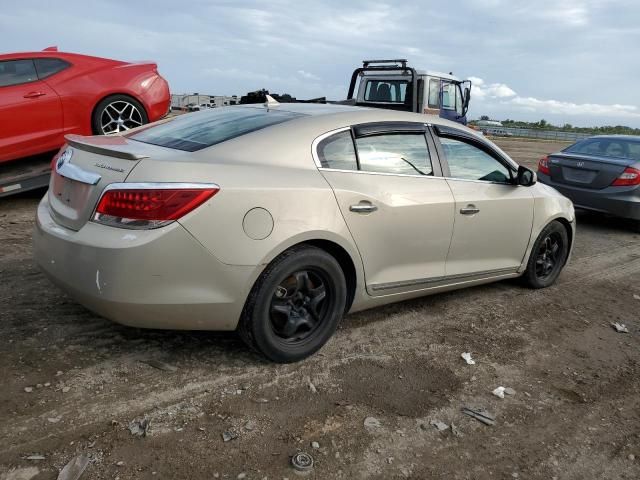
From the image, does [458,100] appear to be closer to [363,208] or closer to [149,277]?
[363,208]

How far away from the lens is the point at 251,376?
10.3 ft

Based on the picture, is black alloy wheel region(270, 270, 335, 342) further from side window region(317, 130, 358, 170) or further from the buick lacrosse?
side window region(317, 130, 358, 170)

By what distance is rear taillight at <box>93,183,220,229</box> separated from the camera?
8.93ft

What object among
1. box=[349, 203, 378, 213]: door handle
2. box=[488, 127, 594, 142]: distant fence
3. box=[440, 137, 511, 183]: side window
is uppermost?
box=[440, 137, 511, 183]: side window

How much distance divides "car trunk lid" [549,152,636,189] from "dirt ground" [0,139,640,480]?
4104mm

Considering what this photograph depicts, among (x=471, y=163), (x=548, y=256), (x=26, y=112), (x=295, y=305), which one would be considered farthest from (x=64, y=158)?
(x=548, y=256)

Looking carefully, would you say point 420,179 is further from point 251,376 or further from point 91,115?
point 91,115

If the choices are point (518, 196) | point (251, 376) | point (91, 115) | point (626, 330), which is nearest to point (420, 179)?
point (518, 196)

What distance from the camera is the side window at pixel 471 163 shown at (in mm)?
4102

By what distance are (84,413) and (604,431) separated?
104 inches

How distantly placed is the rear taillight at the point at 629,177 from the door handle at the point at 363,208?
5.73 meters

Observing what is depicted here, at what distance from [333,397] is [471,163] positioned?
2.20m

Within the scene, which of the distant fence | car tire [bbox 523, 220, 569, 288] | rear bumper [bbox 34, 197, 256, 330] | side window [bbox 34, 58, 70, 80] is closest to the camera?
rear bumper [bbox 34, 197, 256, 330]

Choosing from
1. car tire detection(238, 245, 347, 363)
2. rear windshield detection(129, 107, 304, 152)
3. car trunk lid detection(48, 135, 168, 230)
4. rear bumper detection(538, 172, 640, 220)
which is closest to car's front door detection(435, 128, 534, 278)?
car tire detection(238, 245, 347, 363)
